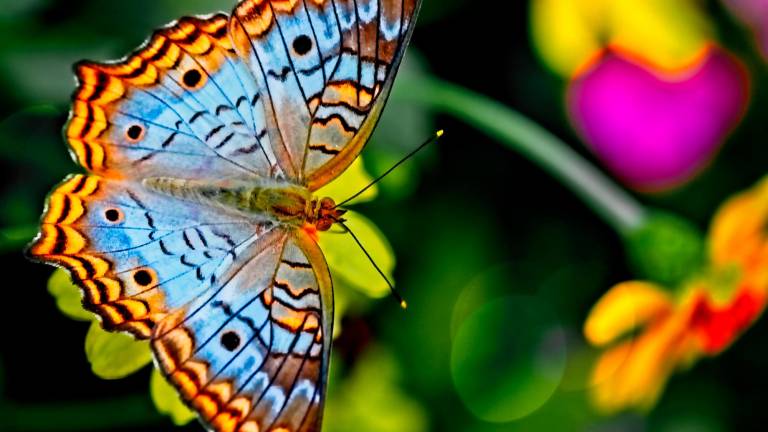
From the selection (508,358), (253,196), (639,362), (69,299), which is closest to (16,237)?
(69,299)

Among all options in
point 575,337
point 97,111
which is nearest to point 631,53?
point 575,337

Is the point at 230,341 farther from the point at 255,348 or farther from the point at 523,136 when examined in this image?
the point at 523,136

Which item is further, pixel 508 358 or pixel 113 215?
pixel 508 358

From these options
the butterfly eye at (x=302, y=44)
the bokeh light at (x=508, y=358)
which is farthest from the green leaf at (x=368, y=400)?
the butterfly eye at (x=302, y=44)

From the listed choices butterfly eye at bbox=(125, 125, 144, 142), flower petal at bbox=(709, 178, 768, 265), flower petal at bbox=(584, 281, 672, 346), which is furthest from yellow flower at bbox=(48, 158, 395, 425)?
flower petal at bbox=(709, 178, 768, 265)

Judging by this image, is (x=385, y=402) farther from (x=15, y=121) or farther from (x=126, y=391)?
(x=15, y=121)

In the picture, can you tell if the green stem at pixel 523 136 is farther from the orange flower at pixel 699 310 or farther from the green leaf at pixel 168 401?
the green leaf at pixel 168 401
